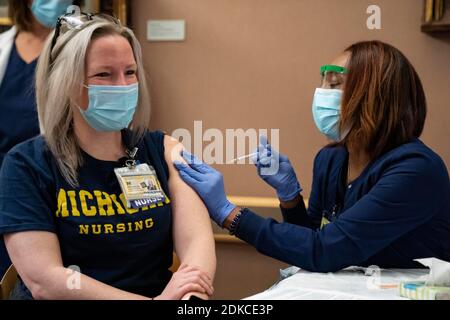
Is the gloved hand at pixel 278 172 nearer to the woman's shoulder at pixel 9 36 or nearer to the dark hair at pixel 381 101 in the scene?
the dark hair at pixel 381 101

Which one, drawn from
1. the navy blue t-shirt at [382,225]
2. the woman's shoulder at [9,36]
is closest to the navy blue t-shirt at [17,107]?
the woman's shoulder at [9,36]

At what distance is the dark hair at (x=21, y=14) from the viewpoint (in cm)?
276

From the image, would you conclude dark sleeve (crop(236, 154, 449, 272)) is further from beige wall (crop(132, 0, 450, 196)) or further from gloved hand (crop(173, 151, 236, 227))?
beige wall (crop(132, 0, 450, 196))

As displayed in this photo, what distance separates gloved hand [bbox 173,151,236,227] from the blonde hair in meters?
0.34

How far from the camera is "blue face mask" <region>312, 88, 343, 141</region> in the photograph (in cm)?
212

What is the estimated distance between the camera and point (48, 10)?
271 cm

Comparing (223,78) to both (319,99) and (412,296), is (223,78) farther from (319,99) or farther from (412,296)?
(412,296)

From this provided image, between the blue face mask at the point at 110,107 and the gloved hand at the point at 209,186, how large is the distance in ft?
0.74

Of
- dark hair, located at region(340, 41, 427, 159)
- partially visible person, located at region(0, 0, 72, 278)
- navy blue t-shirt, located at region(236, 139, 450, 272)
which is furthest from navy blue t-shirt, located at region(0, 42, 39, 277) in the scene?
dark hair, located at region(340, 41, 427, 159)

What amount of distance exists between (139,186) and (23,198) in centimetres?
31

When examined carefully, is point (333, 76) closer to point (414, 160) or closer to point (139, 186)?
point (414, 160)

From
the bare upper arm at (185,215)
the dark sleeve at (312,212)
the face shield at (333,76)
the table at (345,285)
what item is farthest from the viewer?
the dark sleeve at (312,212)

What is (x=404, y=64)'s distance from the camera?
1967 mm
